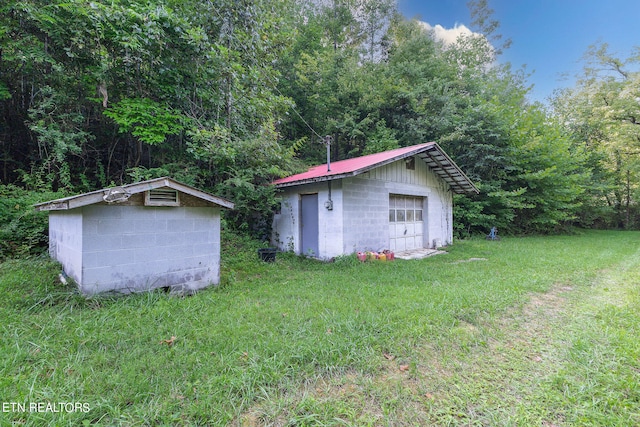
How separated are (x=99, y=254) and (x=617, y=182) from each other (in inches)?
1124

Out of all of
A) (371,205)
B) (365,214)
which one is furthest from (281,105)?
(365,214)

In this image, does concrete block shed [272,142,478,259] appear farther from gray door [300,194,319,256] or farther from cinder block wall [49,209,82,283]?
cinder block wall [49,209,82,283]

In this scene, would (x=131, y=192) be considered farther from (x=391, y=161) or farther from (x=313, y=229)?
(x=391, y=161)

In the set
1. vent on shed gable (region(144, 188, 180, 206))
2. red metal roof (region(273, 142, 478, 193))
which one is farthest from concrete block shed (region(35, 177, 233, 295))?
red metal roof (region(273, 142, 478, 193))

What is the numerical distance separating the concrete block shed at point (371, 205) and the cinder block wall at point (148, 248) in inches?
130

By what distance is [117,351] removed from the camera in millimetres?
2559

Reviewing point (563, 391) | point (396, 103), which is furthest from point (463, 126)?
point (563, 391)

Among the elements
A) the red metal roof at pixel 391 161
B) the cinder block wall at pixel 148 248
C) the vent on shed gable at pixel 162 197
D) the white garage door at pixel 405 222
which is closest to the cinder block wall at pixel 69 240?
the cinder block wall at pixel 148 248

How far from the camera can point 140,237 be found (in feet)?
13.5

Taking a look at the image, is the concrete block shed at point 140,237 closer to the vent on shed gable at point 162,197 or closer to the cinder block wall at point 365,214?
the vent on shed gable at point 162,197

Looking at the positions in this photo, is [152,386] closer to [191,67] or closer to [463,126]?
[191,67]

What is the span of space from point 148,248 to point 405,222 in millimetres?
7465

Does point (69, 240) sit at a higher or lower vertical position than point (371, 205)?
lower

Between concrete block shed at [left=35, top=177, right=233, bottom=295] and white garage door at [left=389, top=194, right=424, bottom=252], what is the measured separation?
18.2 feet
